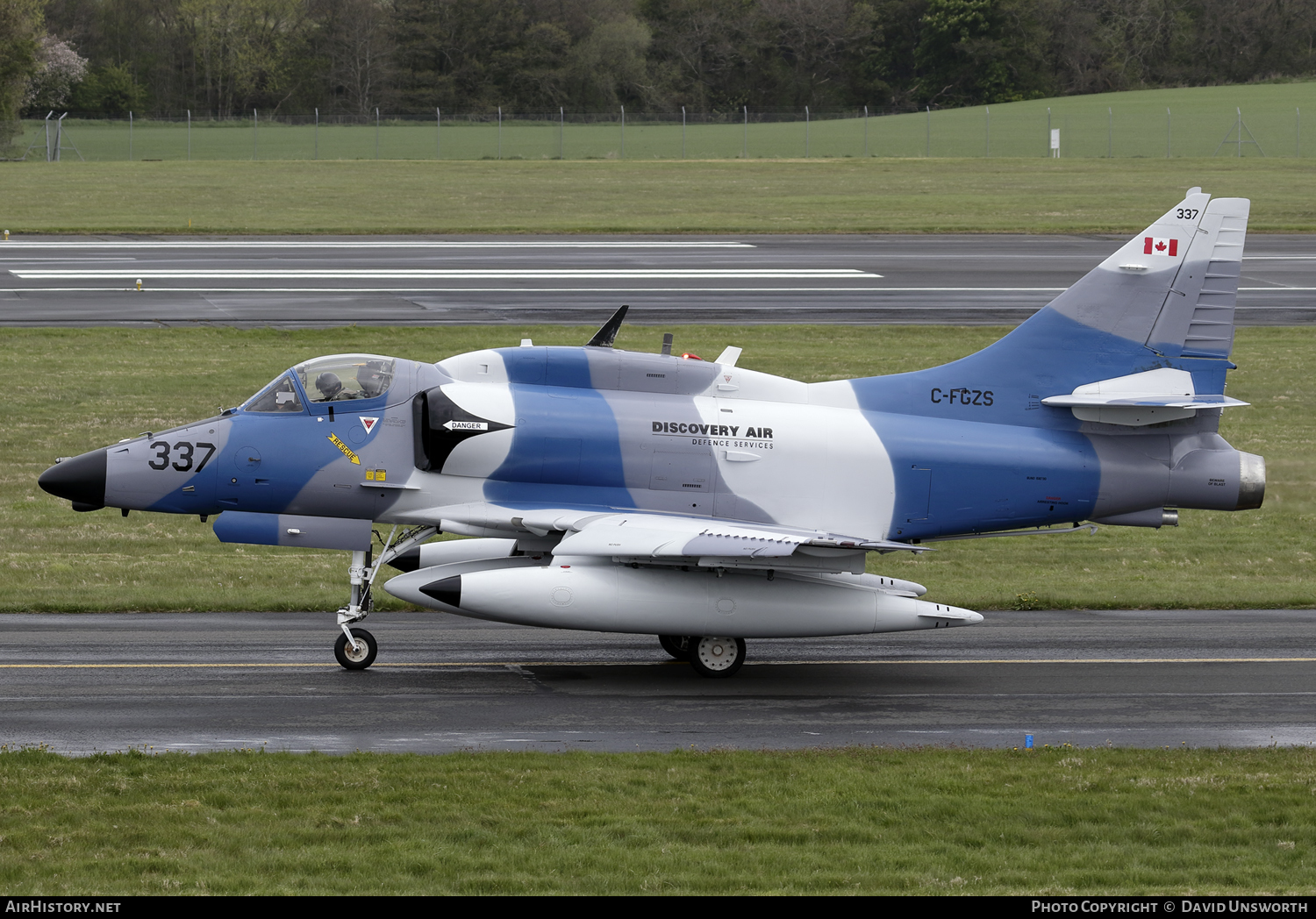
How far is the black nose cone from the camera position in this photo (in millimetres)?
15188

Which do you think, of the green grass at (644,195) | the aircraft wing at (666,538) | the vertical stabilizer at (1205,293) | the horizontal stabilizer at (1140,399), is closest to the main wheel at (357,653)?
the aircraft wing at (666,538)

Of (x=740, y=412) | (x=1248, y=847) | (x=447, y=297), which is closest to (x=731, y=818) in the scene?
(x=1248, y=847)

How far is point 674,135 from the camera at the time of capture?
10400cm

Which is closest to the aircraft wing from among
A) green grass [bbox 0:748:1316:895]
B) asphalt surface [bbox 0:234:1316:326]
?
green grass [bbox 0:748:1316:895]

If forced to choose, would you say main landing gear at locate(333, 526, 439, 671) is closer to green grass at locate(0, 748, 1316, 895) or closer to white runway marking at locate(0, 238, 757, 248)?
green grass at locate(0, 748, 1316, 895)

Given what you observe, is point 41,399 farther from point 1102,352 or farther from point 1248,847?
point 1248,847

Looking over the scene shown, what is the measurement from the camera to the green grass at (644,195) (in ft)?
199

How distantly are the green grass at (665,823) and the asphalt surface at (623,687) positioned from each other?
102 centimetres

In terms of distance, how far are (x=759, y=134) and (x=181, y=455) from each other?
92795 mm

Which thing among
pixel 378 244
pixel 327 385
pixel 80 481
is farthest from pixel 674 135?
pixel 80 481

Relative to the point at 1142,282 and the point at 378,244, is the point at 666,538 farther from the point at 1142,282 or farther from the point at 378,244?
the point at 378,244

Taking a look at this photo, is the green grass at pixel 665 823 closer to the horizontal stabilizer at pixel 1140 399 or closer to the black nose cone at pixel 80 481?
the black nose cone at pixel 80 481

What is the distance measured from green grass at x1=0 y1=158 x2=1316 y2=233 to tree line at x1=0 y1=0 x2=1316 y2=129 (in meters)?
36.7

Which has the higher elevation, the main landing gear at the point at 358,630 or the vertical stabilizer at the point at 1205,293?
the vertical stabilizer at the point at 1205,293
